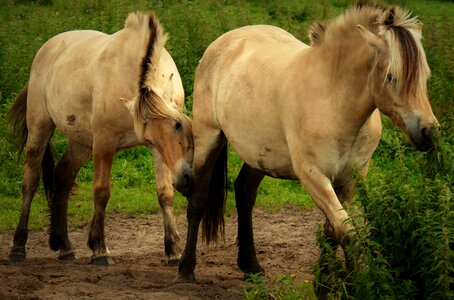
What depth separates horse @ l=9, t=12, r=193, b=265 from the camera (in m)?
7.64

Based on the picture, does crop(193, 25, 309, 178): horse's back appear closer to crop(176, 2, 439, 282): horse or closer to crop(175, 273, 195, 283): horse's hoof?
crop(176, 2, 439, 282): horse

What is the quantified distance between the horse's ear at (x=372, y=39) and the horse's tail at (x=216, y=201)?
207 centimetres

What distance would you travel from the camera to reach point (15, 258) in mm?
8734

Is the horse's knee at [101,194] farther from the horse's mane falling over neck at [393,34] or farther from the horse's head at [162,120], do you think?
the horse's mane falling over neck at [393,34]

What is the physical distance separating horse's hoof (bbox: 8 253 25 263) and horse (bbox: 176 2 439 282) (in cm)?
175

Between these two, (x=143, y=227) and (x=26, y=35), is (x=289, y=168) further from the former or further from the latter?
(x=26, y=35)

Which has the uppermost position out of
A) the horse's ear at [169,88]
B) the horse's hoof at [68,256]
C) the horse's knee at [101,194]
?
the horse's ear at [169,88]

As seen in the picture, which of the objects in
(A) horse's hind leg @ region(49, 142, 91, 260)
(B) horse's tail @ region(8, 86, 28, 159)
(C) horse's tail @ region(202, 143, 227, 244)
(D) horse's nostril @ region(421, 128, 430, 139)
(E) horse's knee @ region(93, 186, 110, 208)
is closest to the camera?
(D) horse's nostril @ region(421, 128, 430, 139)

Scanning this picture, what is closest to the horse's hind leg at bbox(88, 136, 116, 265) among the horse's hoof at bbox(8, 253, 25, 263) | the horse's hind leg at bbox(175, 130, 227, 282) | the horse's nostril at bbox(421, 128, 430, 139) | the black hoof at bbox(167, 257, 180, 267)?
the black hoof at bbox(167, 257, 180, 267)

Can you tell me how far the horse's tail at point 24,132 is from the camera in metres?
9.38

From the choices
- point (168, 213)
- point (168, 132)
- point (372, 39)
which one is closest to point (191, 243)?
point (168, 213)

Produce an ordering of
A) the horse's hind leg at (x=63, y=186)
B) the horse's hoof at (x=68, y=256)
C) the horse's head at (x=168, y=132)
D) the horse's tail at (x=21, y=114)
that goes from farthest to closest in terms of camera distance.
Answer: the horse's tail at (x=21, y=114)
the horse's hind leg at (x=63, y=186)
the horse's hoof at (x=68, y=256)
the horse's head at (x=168, y=132)

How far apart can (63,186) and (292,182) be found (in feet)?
10.1

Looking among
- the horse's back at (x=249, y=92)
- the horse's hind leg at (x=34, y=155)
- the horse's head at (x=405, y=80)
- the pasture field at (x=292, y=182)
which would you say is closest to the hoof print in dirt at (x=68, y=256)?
the horse's hind leg at (x=34, y=155)
